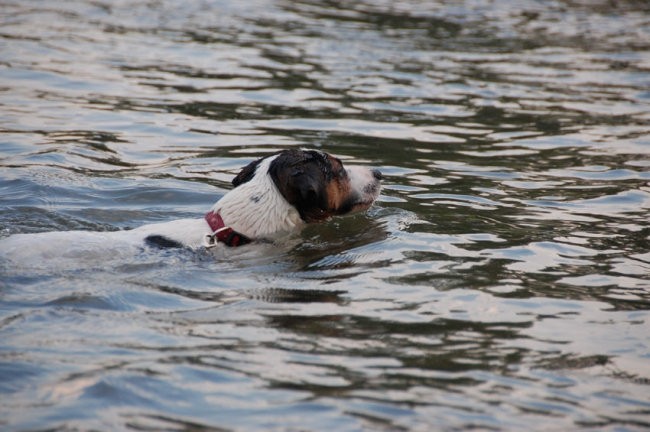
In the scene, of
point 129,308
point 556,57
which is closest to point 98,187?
point 129,308

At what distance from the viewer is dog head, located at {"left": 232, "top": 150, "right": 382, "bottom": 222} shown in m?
8.39

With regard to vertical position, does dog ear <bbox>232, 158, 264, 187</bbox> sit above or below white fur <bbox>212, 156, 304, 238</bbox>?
above

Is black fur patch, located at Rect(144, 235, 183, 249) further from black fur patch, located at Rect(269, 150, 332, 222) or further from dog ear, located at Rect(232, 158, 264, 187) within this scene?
black fur patch, located at Rect(269, 150, 332, 222)

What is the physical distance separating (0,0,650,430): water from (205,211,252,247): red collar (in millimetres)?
173

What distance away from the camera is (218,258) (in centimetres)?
820

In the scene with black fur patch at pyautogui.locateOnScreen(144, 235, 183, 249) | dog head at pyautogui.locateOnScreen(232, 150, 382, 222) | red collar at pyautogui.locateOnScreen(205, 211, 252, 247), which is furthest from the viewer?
dog head at pyautogui.locateOnScreen(232, 150, 382, 222)

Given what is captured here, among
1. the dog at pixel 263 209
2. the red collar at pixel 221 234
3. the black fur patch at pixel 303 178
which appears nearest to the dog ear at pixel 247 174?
the dog at pixel 263 209

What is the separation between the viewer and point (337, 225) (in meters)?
9.48

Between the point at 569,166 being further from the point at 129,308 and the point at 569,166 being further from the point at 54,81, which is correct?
the point at 54,81

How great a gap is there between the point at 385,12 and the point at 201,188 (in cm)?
1192

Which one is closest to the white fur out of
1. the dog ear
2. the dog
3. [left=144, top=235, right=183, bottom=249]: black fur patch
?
the dog

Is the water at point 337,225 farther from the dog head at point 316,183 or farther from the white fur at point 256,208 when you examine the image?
the dog head at point 316,183

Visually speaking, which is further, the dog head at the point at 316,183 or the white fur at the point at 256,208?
the white fur at the point at 256,208

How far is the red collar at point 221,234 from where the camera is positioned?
8289mm
